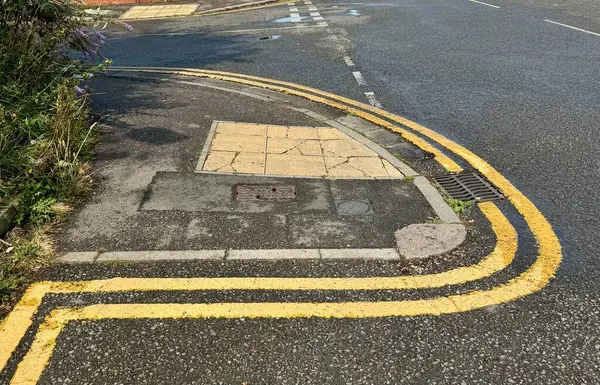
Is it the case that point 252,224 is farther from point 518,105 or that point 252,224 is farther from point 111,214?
point 518,105

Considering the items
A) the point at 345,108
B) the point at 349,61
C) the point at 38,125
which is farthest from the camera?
the point at 349,61

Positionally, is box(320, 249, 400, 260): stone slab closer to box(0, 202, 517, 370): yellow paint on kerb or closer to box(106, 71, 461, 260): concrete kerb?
box(106, 71, 461, 260): concrete kerb

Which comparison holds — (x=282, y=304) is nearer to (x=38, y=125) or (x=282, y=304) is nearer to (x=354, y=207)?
(x=354, y=207)

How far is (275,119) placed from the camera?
247 inches

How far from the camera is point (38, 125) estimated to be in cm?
451

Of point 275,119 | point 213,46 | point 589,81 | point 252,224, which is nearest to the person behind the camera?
point 252,224

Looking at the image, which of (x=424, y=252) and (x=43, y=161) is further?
(x=43, y=161)

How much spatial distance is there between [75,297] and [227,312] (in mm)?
906

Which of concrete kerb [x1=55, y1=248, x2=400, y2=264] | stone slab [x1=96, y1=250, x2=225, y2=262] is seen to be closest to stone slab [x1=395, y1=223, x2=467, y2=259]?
concrete kerb [x1=55, y1=248, x2=400, y2=264]

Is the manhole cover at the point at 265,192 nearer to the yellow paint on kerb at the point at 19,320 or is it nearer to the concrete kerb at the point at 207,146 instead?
the concrete kerb at the point at 207,146

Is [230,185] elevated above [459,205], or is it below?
above

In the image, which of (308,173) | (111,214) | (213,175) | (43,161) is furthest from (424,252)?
(43,161)

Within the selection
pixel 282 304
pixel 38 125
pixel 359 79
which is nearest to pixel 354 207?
pixel 282 304

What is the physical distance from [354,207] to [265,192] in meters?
0.77
